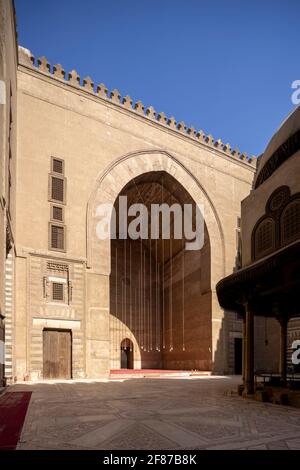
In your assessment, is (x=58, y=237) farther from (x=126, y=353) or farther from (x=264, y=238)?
(x=126, y=353)

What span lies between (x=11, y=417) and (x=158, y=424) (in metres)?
2.68

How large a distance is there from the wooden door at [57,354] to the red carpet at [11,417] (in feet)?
→ 21.7

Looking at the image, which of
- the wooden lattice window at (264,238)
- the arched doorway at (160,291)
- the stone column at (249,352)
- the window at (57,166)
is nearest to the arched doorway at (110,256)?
the arched doorway at (160,291)

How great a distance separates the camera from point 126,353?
28.4 m

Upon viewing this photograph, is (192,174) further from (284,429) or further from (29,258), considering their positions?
(284,429)

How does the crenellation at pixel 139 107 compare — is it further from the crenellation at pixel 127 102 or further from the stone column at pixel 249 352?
the stone column at pixel 249 352

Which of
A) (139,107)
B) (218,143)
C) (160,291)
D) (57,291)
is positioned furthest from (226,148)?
(57,291)

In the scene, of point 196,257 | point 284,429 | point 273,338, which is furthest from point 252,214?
point 273,338

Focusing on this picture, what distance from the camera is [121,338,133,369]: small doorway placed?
28.1 meters

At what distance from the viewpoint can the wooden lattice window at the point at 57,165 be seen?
19750 millimetres

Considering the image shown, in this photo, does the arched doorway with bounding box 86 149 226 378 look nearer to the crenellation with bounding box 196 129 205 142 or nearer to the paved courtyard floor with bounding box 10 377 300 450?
A: the crenellation with bounding box 196 129 205 142

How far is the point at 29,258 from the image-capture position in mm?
18250

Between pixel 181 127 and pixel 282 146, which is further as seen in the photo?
pixel 181 127

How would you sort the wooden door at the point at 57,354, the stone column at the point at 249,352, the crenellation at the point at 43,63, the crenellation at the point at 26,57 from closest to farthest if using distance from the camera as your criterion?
the stone column at the point at 249,352 < the wooden door at the point at 57,354 < the crenellation at the point at 26,57 < the crenellation at the point at 43,63
